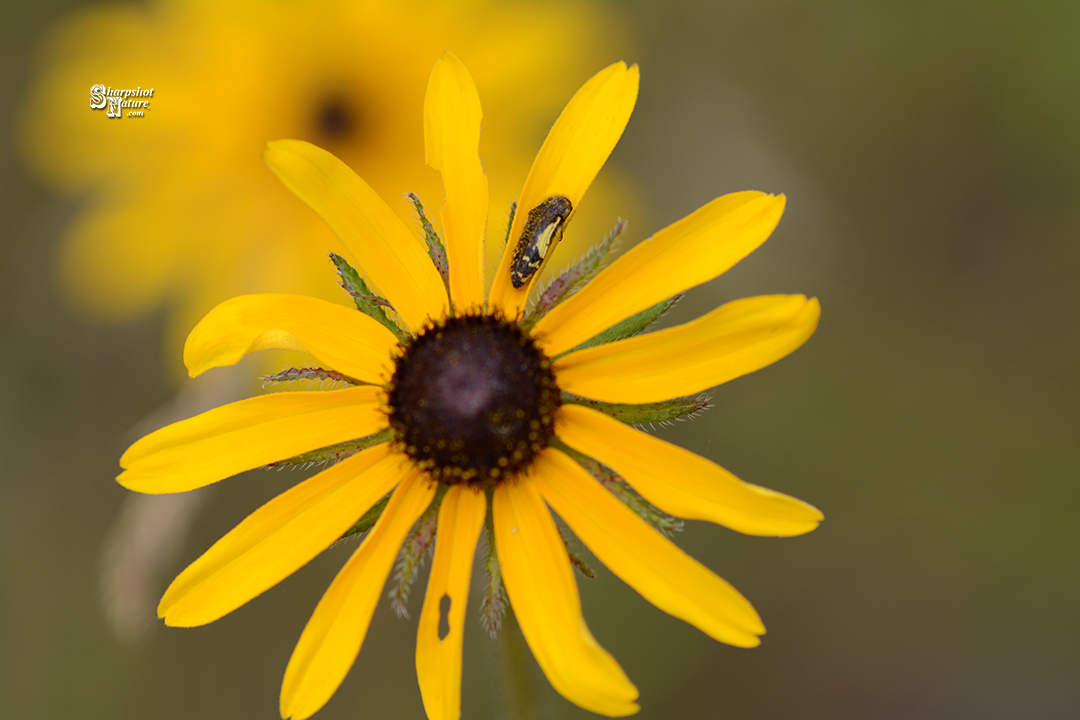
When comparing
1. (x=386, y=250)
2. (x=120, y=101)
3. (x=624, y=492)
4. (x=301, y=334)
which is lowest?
(x=624, y=492)

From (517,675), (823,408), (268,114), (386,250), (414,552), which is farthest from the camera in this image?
(823,408)

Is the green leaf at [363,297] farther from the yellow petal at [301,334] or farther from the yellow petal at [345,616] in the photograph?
the yellow petal at [345,616]

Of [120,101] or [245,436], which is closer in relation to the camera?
[245,436]

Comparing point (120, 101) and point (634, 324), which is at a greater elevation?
point (120, 101)

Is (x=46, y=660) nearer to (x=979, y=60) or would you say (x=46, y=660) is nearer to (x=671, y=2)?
(x=671, y=2)

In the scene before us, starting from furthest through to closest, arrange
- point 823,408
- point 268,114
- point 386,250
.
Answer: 1. point 823,408
2. point 268,114
3. point 386,250

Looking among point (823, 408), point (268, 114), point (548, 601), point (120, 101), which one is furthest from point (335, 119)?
point (823, 408)

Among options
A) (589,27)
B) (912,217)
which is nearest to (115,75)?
(589,27)

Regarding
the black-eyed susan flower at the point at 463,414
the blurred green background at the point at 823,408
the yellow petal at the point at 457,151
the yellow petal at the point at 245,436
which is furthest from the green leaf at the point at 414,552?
the blurred green background at the point at 823,408

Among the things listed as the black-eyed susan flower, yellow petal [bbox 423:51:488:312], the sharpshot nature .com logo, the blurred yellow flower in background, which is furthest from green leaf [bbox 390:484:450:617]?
the sharpshot nature .com logo

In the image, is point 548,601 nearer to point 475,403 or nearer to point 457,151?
point 475,403
